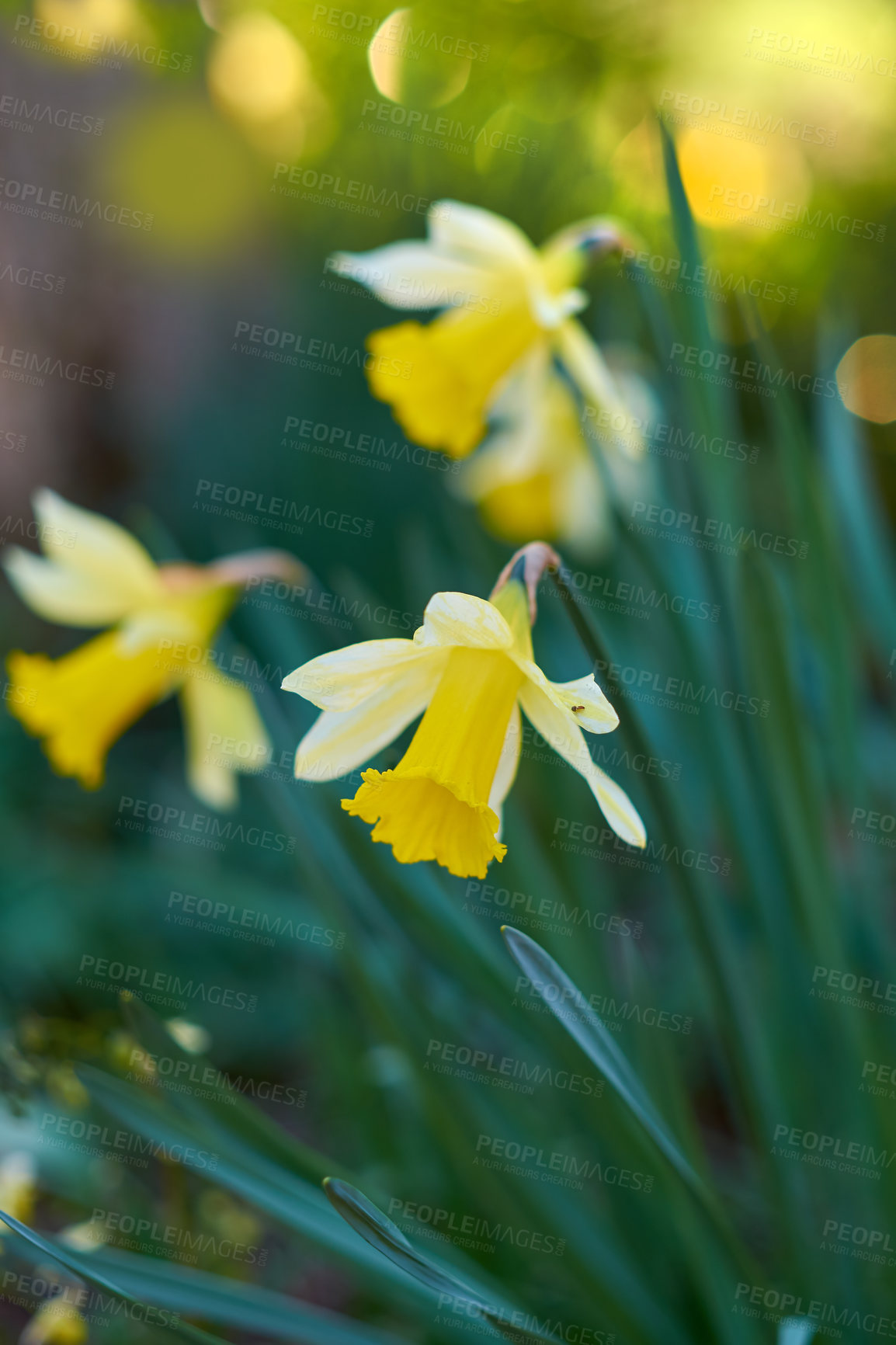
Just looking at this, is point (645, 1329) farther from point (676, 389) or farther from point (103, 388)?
point (103, 388)

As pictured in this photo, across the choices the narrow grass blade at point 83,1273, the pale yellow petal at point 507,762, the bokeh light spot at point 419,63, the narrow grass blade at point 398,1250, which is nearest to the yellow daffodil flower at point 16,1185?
the narrow grass blade at point 83,1273

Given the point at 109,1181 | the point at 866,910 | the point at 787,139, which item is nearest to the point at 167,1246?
the point at 109,1181

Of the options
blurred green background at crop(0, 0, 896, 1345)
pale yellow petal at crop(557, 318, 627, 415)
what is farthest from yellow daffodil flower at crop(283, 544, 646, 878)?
pale yellow petal at crop(557, 318, 627, 415)

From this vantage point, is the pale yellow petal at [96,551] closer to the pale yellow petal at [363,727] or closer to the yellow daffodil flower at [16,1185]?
the pale yellow petal at [363,727]

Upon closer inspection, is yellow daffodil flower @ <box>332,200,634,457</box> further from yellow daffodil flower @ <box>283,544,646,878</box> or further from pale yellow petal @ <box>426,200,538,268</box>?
yellow daffodil flower @ <box>283,544,646,878</box>

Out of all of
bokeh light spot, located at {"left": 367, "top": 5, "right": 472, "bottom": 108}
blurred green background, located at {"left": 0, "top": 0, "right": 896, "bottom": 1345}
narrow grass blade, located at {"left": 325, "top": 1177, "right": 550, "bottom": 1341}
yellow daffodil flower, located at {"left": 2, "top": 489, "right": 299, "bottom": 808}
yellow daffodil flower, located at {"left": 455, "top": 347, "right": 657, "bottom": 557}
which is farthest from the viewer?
bokeh light spot, located at {"left": 367, "top": 5, "right": 472, "bottom": 108}
